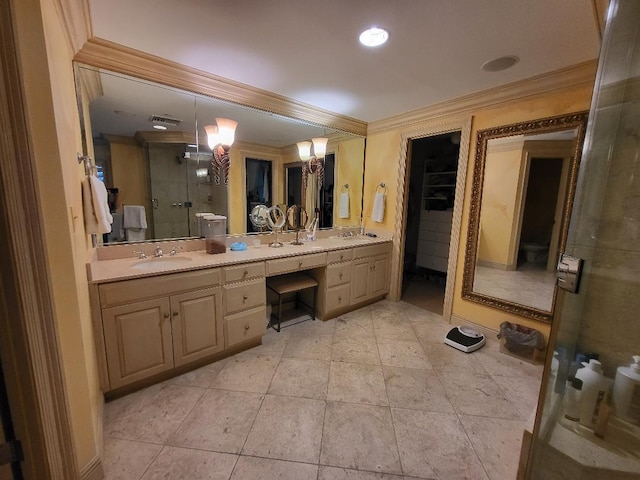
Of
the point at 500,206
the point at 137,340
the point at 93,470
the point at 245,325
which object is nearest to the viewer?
the point at 93,470

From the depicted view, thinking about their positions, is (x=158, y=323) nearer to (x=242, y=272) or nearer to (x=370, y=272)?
(x=242, y=272)

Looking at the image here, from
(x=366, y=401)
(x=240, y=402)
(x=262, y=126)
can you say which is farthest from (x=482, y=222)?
(x=240, y=402)

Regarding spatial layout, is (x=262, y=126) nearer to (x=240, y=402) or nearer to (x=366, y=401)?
(x=240, y=402)

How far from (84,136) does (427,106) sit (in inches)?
120

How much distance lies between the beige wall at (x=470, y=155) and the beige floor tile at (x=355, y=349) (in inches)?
45.0

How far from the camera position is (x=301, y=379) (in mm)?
1963

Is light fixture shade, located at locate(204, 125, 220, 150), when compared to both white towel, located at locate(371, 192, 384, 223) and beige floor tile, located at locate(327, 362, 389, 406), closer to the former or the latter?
white towel, located at locate(371, 192, 384, 223)

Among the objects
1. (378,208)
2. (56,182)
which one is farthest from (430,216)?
(56,182)

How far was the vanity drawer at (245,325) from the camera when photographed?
2129mm

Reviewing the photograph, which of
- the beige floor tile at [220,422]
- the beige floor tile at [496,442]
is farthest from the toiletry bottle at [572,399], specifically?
the beige floor tile at [220,422]

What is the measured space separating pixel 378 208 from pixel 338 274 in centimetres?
114

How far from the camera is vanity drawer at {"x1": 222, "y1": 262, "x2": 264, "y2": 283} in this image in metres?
2.06

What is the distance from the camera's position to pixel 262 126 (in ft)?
8.87

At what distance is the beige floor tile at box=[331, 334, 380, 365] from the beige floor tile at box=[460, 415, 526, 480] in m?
0.78
